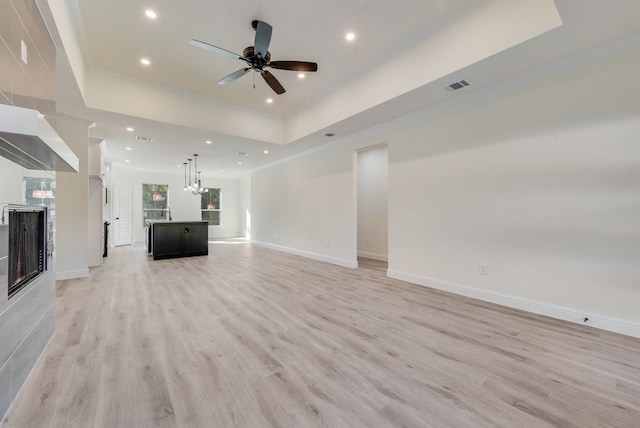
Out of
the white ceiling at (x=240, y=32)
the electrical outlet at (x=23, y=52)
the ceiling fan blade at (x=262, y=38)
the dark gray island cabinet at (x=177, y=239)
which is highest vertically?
the white ceiling at (x=240, y=32)

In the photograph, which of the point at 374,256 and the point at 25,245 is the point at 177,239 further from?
the point at 25,245

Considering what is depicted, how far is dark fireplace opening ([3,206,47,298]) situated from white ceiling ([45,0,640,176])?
1785mm

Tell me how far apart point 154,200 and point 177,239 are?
476 centimetres

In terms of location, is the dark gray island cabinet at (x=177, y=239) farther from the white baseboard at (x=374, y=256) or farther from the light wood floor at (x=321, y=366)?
the white baseboard at (x=374, y=256)

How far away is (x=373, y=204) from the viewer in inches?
275

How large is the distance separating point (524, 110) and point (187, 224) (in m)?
7.42

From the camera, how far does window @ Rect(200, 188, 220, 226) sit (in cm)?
1189

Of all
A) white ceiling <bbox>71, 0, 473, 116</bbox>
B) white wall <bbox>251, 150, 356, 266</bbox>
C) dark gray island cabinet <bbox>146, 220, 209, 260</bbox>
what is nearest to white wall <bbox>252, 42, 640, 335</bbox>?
white wall <bbox>251, 150, 356, 266</bbox>

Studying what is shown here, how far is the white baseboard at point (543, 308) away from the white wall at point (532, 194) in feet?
0.04

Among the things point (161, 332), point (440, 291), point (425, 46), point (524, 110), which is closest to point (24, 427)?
point (161, 332)

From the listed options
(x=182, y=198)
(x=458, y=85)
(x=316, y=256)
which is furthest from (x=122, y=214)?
(x=458, y=85)

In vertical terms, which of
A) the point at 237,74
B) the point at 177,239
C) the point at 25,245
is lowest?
the point at 177,239

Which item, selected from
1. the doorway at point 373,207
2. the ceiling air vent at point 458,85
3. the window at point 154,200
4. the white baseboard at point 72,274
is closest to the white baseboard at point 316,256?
the doorway at point 373,207

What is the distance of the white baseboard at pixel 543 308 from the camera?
2.61 metres
